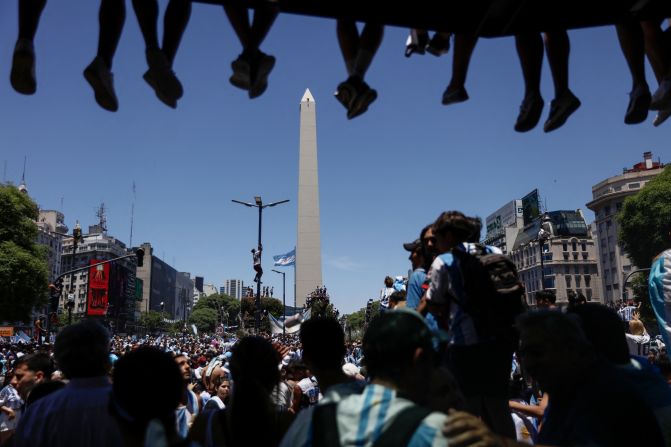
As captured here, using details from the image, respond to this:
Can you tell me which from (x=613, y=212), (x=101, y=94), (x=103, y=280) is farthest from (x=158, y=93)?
(x=103, y=280)

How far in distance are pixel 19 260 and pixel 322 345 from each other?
4082 cm

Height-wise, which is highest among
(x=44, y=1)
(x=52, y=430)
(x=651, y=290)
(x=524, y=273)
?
(x=524, y=273)

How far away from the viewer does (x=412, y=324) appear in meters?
1.91

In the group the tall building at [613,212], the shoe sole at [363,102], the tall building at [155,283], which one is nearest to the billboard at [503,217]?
the tall building at [613,212]

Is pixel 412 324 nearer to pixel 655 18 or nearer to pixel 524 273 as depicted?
pixel 655 18

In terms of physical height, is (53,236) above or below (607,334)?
above

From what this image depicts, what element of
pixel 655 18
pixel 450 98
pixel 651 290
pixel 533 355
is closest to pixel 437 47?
pixel 450 98

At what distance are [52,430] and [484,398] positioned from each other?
2.31 m

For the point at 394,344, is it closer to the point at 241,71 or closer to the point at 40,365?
the point at 241,71

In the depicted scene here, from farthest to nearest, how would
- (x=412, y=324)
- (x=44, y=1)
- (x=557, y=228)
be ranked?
(x=557, y=228) → (x=44, y=1) → (x=412, y=324)

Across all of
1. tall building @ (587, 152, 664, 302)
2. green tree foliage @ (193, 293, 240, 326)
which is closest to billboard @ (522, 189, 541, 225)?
tall building @ (587, 152, 664, 302)

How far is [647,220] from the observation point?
45750 mm

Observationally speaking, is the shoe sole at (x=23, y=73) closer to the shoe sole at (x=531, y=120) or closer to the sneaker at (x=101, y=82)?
the sneaker at (x=101, y=82)

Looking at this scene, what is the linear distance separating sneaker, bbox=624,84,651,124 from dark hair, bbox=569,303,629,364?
4.42 ft
